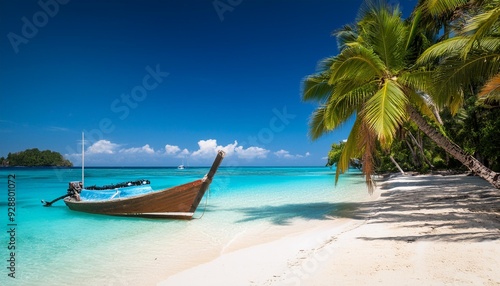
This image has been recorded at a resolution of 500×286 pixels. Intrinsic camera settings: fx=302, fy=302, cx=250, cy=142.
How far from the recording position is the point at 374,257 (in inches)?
165

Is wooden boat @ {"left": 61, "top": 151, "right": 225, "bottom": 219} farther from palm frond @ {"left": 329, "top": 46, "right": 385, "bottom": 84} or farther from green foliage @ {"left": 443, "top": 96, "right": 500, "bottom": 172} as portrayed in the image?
green foliage @ {"left": 443, "top": 96, "right": 500, "bottom": 172}

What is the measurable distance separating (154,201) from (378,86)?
6.99 metres

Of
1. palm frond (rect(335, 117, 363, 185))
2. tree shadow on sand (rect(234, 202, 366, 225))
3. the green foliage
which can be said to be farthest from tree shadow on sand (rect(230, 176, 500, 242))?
the green foliage

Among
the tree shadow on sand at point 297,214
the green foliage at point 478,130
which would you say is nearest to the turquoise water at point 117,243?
the tree shadow on sand at point 297,214

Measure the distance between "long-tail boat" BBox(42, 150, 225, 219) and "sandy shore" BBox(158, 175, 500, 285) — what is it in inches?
102

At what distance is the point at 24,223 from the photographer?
9969 millimetres

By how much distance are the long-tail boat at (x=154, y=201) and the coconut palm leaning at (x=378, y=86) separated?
3.35 m

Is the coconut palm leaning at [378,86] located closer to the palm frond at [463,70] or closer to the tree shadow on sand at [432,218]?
the palm frond at [463,70]

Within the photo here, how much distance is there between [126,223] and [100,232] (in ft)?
3.27

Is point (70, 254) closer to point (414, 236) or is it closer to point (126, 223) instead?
point (126, 223)

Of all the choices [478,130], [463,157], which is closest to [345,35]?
[463,157]

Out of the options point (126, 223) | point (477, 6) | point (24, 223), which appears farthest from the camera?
point (24, 223)

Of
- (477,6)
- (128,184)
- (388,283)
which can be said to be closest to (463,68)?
(477,6)

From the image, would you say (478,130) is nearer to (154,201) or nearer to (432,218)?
(432,218)
